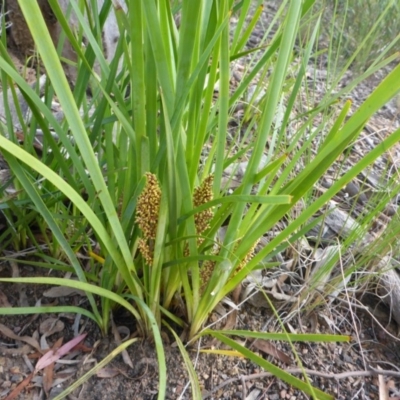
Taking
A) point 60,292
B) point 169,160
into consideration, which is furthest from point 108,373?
point 169,160

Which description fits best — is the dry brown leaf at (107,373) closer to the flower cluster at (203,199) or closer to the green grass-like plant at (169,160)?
the green grass-like plant at (169,160)

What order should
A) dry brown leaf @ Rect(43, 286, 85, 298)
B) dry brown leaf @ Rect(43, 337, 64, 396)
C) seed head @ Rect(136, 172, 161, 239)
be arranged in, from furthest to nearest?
dry brown leaf @ Rect(43, 286, 85, 298) → dry brown leaf @ Rect(43, 337, 64, 396) → seed head @ Rect(136, 172, 161, 239)

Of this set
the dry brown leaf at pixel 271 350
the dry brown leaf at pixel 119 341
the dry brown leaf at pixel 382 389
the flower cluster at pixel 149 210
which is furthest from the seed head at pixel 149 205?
the dry brown leaf at pixel 382 389

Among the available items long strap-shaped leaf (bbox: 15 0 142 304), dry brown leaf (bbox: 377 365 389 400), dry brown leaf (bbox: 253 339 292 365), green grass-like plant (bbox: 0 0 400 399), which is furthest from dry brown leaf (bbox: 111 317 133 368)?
dry brown leaf (bbox: 377 365 389 400)

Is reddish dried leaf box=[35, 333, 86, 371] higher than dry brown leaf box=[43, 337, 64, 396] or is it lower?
higher

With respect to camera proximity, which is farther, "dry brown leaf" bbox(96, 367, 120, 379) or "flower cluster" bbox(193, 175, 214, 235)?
"dry brown leaf" bbox(96, 367, 120, 379)

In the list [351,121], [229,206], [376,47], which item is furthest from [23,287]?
[376,47]

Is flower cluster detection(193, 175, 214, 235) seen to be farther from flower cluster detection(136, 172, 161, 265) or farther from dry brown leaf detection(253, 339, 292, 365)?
dry brown leaf detection(253, 339, 292, 365)
